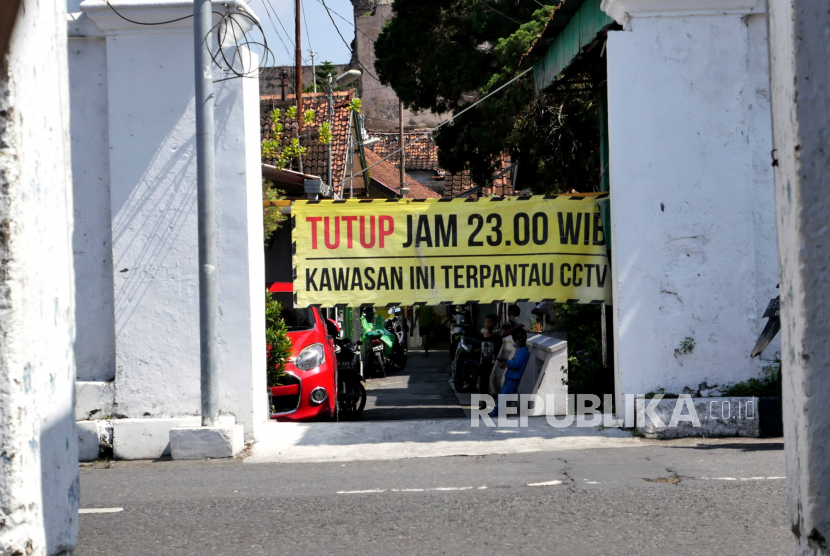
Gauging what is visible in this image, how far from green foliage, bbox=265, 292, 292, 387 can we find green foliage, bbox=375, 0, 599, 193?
8.08 m

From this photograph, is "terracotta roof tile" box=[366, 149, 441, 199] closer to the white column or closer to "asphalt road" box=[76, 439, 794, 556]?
"asphalt road" box=[76, 439, 794, 556]

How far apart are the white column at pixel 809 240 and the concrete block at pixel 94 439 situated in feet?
22.9

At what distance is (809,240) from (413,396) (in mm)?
13949

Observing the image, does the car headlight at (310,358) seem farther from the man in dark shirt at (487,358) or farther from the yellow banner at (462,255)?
the man in dark shirt at (487,358)

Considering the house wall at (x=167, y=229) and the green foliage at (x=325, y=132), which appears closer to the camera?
the house wall at (x=167, y=229)

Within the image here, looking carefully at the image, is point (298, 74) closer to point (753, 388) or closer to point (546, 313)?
point (546, 313)

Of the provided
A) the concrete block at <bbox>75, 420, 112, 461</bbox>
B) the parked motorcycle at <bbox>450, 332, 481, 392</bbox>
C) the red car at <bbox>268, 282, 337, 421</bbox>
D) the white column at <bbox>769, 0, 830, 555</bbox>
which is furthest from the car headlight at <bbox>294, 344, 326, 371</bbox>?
the white column at <bbox>769, 0, 830, 555</bbox>

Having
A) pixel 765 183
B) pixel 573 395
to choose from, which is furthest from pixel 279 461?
pixel 765 183

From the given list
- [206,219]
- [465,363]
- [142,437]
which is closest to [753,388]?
[206,219]

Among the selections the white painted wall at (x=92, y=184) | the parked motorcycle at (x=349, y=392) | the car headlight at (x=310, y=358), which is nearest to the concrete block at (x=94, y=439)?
the white painted wall at (x=92, y=184)

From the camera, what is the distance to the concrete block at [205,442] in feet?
25.2

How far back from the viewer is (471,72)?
21016 millimetres

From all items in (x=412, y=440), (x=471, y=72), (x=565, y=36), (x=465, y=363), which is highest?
(x=471, y=72)

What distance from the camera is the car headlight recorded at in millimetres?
10164
